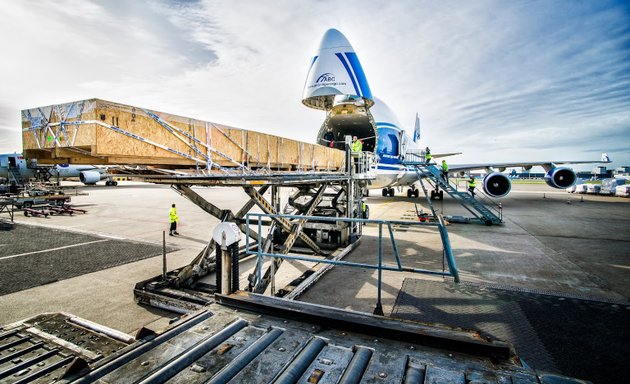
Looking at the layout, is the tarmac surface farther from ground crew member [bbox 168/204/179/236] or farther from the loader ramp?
the loader ramp

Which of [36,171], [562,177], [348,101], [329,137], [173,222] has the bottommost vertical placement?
[173,222]

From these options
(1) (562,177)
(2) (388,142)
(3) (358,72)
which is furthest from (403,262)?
(1) (562,177)

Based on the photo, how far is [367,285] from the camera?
688cm

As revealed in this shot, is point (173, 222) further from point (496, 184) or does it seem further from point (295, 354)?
point (496, 184)

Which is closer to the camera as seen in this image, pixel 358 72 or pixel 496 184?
pixel 358 72

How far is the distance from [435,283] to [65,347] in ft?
22.9

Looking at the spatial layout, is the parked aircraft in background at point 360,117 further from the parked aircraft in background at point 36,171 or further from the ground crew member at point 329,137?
the parked aircraft in background at point 36,171

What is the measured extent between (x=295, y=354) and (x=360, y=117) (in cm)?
1574

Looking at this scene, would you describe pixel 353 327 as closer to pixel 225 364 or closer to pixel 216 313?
pixel 225 364

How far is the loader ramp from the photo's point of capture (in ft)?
8.07

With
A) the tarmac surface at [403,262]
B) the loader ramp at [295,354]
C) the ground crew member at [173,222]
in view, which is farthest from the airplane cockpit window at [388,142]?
the loader ramp at [295,354]

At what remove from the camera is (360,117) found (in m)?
17.1

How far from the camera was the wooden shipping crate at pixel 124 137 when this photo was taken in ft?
14.3

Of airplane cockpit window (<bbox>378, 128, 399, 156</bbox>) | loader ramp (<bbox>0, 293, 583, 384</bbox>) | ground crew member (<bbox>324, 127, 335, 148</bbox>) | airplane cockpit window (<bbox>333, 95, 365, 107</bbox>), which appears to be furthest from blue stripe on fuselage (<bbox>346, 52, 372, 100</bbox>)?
loader ramp (<bbox>0, 293, 583, 384</bbox>)
